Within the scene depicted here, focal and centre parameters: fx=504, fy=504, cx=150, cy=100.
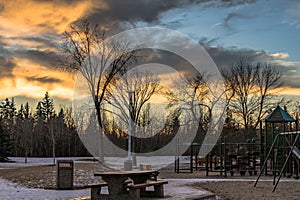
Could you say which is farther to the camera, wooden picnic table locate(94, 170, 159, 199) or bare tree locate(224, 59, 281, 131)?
bare tree locate(224, 59, 281, 131)

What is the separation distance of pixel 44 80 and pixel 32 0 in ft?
57.4

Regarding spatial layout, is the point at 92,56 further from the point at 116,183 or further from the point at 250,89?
the point at 116,183

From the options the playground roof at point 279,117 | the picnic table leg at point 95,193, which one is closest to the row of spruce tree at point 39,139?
the playground roof at point 279,117

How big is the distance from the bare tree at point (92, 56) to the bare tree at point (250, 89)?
1277cm

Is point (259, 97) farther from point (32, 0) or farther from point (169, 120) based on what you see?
point (32, 0)

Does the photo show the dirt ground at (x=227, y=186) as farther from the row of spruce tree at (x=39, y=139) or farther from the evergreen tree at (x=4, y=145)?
the row of spruce tree at (x=39, y=139)

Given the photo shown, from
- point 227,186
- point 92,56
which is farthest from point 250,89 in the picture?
point 227,186

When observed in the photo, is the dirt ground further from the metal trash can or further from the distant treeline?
the distant treeline

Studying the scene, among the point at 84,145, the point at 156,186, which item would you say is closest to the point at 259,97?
the point at 84,145

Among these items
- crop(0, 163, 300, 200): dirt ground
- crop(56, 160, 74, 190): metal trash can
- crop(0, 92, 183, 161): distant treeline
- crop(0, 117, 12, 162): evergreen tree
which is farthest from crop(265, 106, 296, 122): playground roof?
crop(0, 117, 12, 162): evergreen tree

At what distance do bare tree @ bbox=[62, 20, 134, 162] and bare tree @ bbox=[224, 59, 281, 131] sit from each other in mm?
12772

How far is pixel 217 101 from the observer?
1896 inches

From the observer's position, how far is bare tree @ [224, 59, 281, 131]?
45594mm

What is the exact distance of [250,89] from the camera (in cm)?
4759
